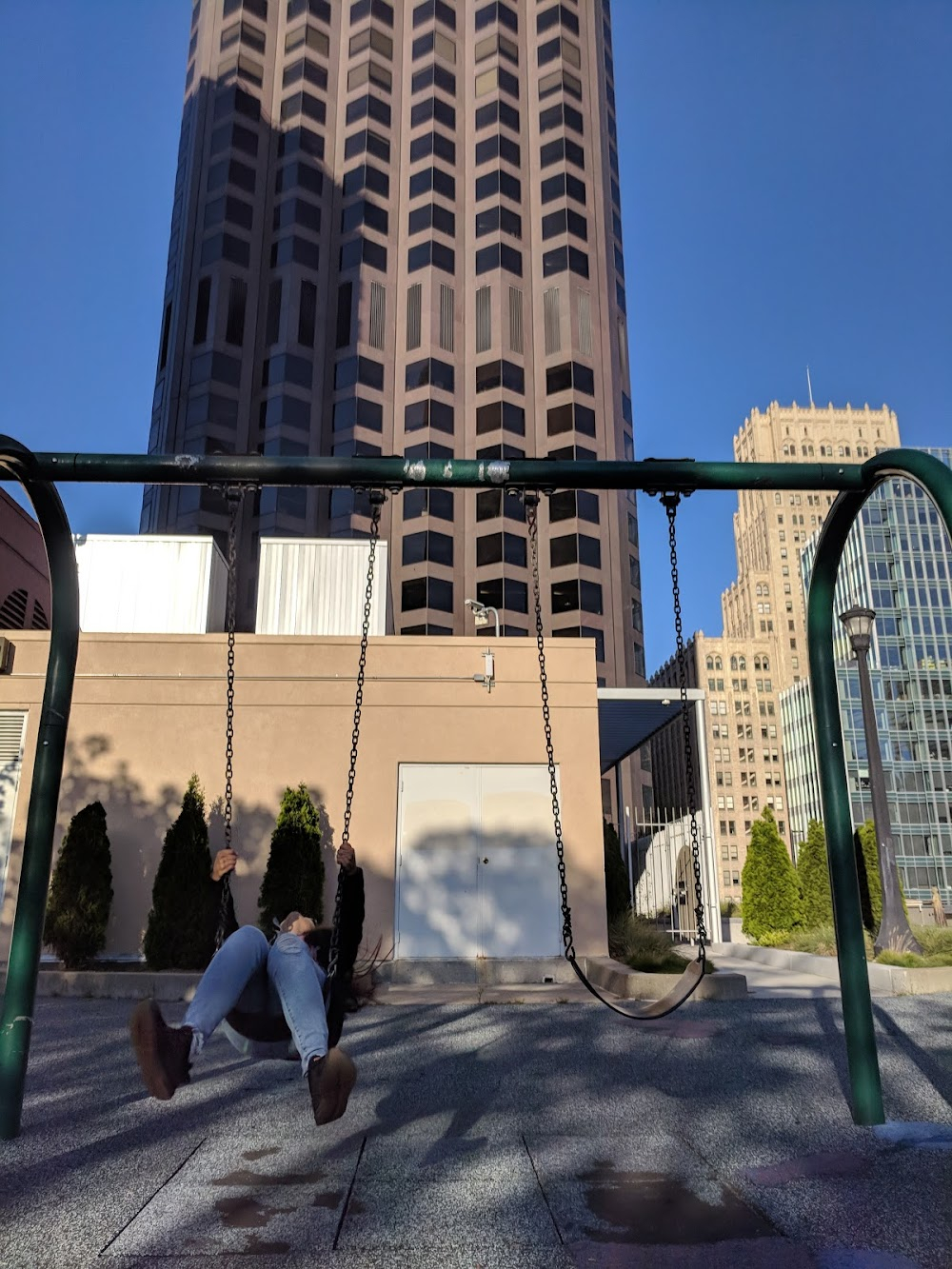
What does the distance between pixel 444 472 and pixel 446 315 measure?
179 feet

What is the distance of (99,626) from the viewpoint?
612 inches

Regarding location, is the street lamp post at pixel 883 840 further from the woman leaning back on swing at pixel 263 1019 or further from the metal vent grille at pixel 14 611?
the metal vent grille at pixel 14 611

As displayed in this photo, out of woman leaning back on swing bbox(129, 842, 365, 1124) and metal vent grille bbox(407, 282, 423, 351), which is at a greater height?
metal vent grille bbox(407, 282, 423, 351)

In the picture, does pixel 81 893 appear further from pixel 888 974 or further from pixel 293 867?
pixel 888 974

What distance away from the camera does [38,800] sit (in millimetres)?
6043

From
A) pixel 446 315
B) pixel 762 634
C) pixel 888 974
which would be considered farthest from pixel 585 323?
pixel 762 634

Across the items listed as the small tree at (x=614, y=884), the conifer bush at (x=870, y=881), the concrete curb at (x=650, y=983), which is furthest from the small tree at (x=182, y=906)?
the conifer bush at (x=870, y=881)

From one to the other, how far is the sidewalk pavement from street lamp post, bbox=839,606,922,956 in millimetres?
6227

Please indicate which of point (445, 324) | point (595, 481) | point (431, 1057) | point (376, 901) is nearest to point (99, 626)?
point (376, 901)

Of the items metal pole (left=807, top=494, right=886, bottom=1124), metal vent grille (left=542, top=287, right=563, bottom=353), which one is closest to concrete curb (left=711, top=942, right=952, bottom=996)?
metal pole (left=807, top=494, right=886, bottom=1124)

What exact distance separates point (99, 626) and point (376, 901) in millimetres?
6615

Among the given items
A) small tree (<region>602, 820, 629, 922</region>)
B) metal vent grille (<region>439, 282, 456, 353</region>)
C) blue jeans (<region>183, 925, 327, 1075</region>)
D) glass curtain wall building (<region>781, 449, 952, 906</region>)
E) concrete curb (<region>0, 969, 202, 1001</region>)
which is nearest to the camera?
blue jeans (<region>183, 925, 327, 1075</region>)

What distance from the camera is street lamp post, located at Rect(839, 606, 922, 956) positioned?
47.0 ft

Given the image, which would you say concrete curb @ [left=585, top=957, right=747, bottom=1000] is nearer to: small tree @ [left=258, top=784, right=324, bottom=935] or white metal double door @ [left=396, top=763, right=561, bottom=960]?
white metal double door @ [left=396, top=763, right=561, bottom=960]
